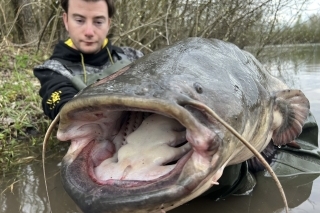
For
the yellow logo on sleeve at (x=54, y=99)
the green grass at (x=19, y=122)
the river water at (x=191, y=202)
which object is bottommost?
the green grass at (x=19, y=122)

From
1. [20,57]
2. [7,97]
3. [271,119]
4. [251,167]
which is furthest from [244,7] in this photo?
[271,119]

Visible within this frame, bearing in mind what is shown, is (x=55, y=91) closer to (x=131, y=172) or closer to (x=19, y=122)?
(x=19, y=122)

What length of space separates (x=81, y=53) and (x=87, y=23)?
235 millimetres

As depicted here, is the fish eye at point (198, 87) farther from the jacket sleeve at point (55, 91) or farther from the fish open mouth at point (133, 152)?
the jacket sleeve at point (55, 91)

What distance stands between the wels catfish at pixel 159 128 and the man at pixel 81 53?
57.5 inches

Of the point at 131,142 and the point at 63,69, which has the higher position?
the point at 131,142

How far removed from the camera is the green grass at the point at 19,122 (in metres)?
2.68

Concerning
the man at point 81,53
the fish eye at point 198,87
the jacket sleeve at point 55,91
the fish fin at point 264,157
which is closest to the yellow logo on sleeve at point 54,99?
the jacket sleeve at point 55,91

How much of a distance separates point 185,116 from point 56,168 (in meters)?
1.75

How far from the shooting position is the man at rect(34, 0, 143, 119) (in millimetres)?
2857

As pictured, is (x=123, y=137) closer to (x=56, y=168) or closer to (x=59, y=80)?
(x=56, y=168)

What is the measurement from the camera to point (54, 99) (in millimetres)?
2566

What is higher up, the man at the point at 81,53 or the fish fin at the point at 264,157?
the man at the point at 81,53

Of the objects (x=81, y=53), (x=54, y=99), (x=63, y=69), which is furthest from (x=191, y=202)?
(x=81, y=53)
